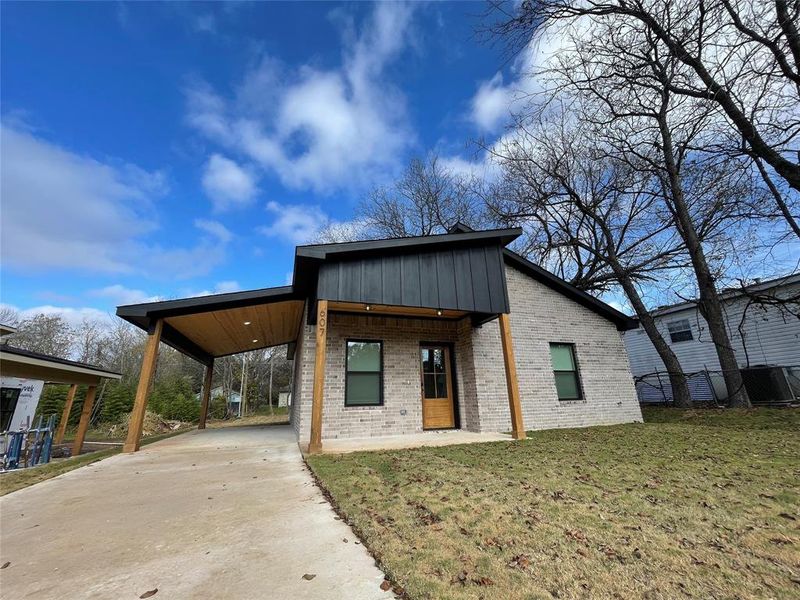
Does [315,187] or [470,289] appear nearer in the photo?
[470,289]

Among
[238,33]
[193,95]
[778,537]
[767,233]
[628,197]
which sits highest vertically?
[238,33]

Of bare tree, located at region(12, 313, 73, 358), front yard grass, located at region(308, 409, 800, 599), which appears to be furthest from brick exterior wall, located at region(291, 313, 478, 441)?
bare tree, located at region(12, 313, 73, 358)

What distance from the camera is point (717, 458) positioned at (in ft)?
15.3

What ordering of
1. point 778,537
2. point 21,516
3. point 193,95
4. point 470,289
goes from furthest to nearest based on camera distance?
point 193,95 < point 470,289 < point 21,516 < point 778,537

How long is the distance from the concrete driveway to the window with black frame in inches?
130

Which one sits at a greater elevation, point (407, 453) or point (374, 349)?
point (374, 349)

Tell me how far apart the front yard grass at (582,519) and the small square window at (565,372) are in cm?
400

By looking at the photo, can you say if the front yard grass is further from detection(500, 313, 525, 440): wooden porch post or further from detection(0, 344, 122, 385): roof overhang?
detection(0, 344, 122, 385): roof overhang

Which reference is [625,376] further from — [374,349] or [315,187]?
[315,187]

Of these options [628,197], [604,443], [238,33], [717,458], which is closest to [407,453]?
[604,443]

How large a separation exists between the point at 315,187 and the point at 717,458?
1749cm

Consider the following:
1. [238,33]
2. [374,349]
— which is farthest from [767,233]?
[238,33]

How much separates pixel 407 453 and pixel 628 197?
12441 millimetres

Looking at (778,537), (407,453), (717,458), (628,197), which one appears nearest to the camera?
(778,537)
